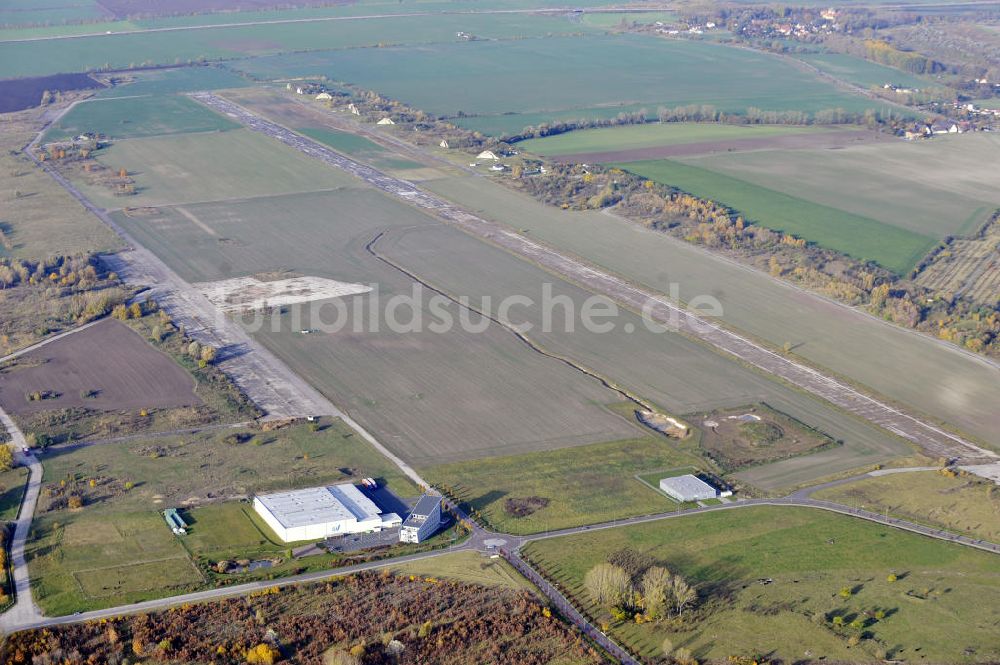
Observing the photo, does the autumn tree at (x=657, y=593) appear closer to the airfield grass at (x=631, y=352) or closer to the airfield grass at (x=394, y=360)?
the airfield grass at (x=631, y=352)

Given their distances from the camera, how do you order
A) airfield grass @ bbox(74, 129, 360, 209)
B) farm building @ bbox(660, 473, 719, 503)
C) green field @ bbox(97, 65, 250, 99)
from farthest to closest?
green field @ bbox(97, 65, 250, 99)
airfield grass @ bbox(74, 129, 360, 209)
farm building @ bbox(660, 473, 719, 503)

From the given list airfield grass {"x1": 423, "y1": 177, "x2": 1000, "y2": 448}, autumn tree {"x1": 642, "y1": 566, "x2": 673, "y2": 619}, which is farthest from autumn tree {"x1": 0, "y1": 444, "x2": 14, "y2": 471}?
airfield grass {"x1": 423, "y1": 177, "x2": 1000, "y2": 448}

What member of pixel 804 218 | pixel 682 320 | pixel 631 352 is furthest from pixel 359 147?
pixel 631 352

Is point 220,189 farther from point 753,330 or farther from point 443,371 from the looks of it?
point 753,330

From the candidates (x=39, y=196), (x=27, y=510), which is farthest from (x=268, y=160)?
(x=27, y=510)

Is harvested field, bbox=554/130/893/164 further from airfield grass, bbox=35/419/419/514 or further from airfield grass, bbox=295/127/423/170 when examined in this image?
airfield grass, bbox=35/419/419/514

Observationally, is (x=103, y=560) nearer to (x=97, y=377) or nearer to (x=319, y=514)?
(x=319, y=514)
